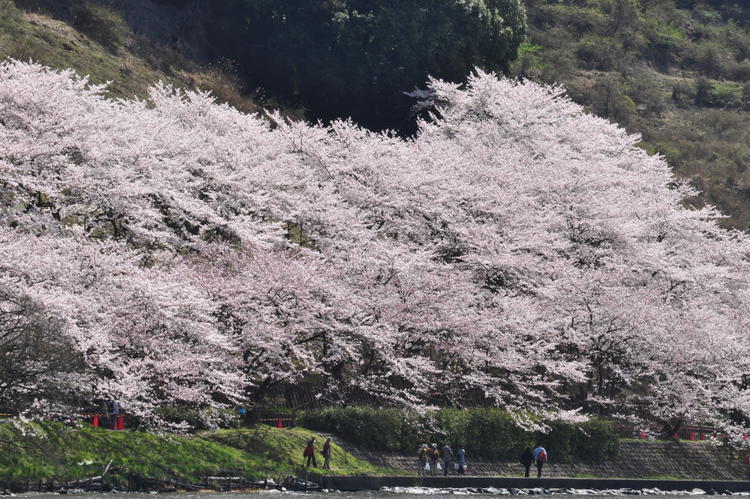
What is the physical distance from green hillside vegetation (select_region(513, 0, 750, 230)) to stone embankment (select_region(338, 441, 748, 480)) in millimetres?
38248

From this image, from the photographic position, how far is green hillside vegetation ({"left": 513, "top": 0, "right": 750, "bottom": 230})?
299ft

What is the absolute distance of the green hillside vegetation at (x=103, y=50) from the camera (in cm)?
5812

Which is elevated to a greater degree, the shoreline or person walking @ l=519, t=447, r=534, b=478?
person walking @ l=519, t=447, r=534, b=478

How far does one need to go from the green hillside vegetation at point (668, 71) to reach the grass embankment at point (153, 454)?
174ft

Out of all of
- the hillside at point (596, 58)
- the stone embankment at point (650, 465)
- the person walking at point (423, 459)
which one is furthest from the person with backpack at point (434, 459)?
the hillside at point (596, 58)

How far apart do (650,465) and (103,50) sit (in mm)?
37824

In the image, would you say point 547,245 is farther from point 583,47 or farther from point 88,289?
point 583,47

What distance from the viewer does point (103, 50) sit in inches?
2469

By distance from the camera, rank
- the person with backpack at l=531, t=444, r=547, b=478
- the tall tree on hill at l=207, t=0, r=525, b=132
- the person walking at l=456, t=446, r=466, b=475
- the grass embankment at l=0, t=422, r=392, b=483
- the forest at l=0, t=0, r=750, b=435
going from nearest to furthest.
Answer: the grass embankment at l=0, t=422, r=392, b=483 < the forest at l=0, t=0, r=750, b=435 < the person walking at l=456, t=446, r=466, b=475 < the person with backpack at l=531, t=444, r=547, b=478 < the tall tree on hill at l=207, t=0, r=525, b=132

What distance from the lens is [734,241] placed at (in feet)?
181

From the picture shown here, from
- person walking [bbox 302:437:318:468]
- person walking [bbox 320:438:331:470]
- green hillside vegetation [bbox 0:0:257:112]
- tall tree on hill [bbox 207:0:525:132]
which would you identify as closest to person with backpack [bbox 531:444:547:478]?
person walking [bbox 320:438:331:470]

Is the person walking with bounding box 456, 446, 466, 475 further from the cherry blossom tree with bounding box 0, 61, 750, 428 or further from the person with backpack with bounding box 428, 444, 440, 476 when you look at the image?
the cherry blossom tree with bounding box 0, 61, 750, 428

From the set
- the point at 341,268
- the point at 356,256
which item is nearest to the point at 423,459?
the point at 341,268

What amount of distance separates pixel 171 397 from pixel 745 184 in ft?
231
